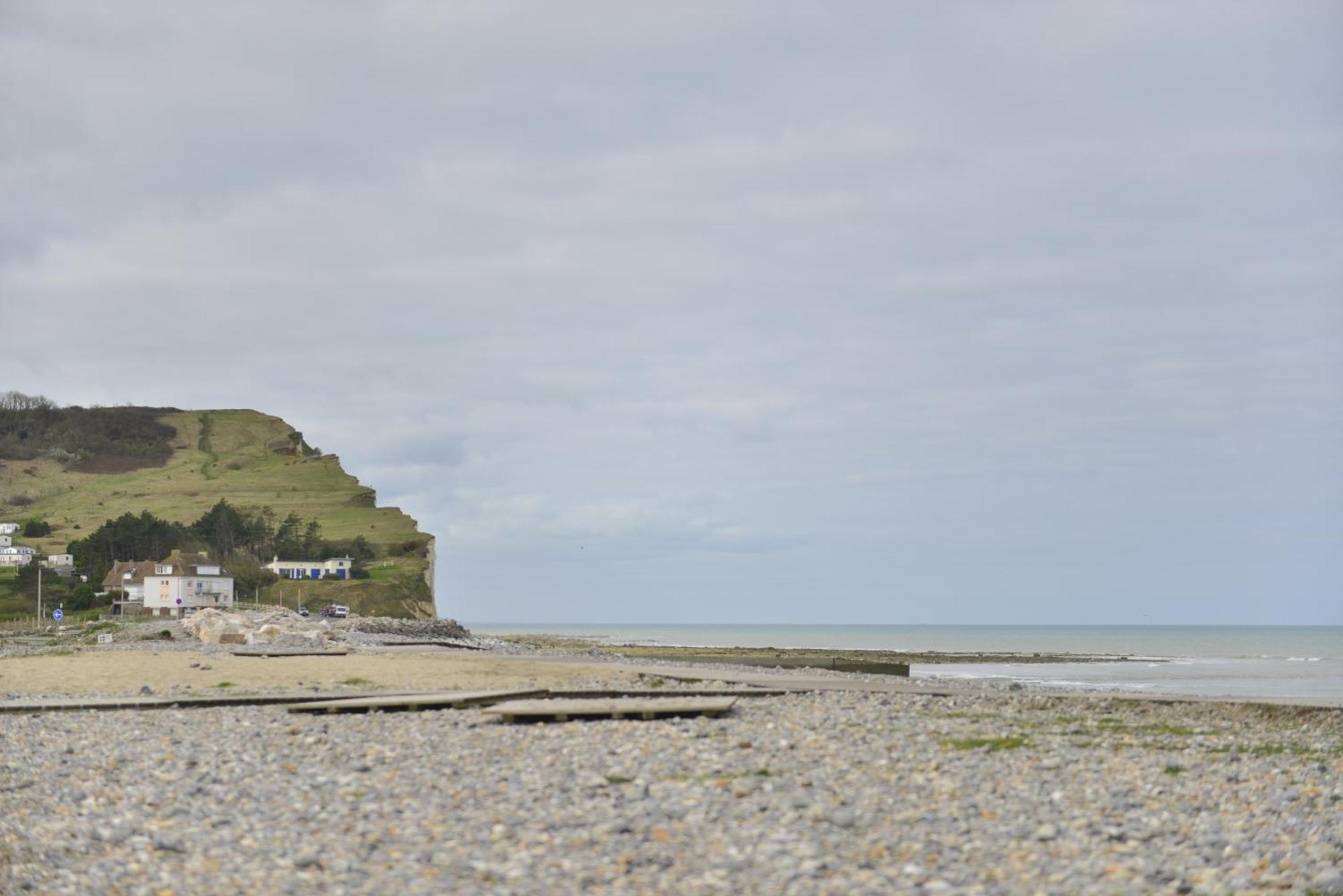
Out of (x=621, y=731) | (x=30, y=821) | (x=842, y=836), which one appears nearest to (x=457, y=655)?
(x=621, y=731)

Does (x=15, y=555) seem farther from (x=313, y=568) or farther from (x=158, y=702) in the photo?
(x=158, y=702)

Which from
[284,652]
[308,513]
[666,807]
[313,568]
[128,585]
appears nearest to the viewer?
[666,807]

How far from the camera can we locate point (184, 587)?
111m

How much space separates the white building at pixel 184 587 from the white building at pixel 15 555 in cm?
3322

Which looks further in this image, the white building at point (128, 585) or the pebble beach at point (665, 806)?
the white building at point (128, 585)

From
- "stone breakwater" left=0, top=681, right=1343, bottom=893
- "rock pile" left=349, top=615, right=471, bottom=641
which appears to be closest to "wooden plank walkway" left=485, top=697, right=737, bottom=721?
"stone breakwater" left=0, top=681, right=1343, bottom=893

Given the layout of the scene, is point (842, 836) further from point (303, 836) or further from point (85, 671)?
point (85, 671)

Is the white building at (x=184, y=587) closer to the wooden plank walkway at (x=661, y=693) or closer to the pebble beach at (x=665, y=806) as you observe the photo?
the wooden plank walkway at (x=661, y=693)

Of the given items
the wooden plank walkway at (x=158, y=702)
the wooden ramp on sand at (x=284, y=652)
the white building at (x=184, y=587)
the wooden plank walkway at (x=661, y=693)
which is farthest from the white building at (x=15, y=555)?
the wooden plank walkway at (x=661, y=693)

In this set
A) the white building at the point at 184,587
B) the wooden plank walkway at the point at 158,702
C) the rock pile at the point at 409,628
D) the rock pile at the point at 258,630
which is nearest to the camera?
the wooden plank walkway at the point at 158,702

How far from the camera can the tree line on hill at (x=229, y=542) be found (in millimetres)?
132375

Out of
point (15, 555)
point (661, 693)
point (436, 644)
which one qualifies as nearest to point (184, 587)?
point (15, 555)

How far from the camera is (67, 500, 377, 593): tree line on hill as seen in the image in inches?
5212

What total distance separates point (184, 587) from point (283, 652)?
76.6 m
